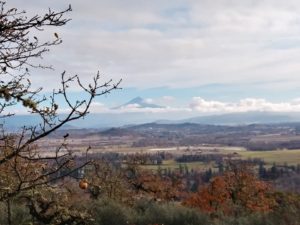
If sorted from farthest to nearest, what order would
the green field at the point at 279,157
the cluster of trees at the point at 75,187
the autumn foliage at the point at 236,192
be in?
the green field at the point at 279,157 < the autumn foliage at the point at 236,192 < the cluster of trees at the point at 75,187

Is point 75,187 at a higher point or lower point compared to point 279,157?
higher

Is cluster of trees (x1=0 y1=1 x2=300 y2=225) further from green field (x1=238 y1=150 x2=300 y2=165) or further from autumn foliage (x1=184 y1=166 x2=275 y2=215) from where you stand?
green field (x1=238 y1=150 x2=300 y2=165)

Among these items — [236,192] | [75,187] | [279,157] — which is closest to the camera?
[75,187]

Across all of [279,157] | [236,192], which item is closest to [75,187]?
[236,192]

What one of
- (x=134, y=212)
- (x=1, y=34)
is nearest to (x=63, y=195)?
(x=1, y=34)

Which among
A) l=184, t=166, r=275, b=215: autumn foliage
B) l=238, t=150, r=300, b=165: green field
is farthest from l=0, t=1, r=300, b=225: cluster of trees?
l=238, t=150, r=300, b=165: green field

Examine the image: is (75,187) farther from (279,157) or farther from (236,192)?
(279,157)

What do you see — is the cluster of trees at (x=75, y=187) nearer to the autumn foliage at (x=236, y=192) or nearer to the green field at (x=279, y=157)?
the autumn foliage at (x=236, y=192)

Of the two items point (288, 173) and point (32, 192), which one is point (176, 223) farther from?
point (288, 173)

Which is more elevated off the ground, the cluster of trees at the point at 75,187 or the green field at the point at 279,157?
the cluster of trees at the point at 75,187

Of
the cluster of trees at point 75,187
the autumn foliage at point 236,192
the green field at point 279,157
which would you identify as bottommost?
the green field at point 279,157

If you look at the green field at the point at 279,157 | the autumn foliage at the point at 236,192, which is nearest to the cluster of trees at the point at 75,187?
the autumn foliage at the point at 236,192

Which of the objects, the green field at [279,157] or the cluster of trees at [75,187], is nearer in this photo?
the cluster of trees at [75,187]

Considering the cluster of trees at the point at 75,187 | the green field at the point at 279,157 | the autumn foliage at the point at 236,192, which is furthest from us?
the green field at the point at 279,157
